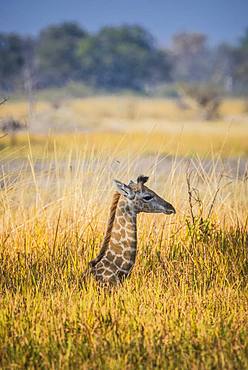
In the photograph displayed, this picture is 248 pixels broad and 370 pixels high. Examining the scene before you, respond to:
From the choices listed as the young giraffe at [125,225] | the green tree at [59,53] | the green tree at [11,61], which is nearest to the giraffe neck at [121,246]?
the young giraffe at [125,225]

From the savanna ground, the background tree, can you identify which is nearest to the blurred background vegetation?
the background tree

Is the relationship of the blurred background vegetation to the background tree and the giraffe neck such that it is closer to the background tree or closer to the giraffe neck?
the background tree

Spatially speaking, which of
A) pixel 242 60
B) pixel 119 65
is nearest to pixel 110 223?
pixel 119 65

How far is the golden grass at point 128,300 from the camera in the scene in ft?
→ 11.9

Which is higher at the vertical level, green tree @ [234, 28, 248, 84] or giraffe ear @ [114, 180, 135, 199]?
green tree @ [234, 28, 248, 84]

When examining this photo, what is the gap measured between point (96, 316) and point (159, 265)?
3.24ft

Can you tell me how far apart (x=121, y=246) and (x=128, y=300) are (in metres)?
0.33

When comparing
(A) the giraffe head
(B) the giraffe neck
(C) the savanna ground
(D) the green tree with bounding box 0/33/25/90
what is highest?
(D) the green tree with bounding box 0/33/25/90

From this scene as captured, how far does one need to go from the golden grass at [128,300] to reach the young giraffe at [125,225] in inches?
6.2

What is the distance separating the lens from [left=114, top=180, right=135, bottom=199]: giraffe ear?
A: 155 inches

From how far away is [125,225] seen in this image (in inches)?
162

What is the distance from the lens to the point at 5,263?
4.84 metres

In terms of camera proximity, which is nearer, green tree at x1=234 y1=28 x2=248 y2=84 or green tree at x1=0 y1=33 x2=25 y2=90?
green tree at x1=0 y1=33 x2=25 y2=90

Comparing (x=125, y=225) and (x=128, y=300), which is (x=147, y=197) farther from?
(x=128, y=300)
